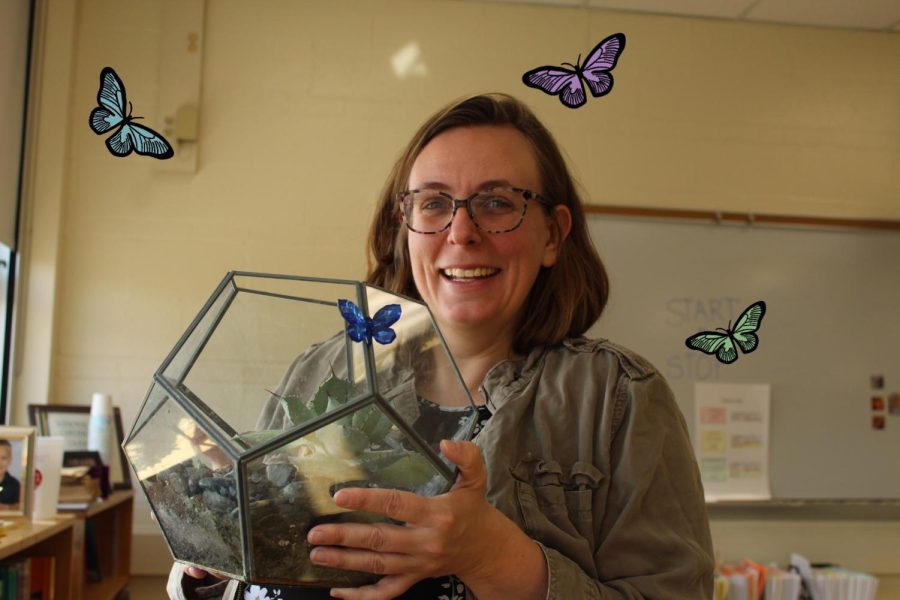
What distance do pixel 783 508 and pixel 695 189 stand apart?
1.31 meters

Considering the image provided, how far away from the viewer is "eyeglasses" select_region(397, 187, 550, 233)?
103 centimetres

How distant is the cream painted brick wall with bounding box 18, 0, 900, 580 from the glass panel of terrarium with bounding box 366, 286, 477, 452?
2.24 metres

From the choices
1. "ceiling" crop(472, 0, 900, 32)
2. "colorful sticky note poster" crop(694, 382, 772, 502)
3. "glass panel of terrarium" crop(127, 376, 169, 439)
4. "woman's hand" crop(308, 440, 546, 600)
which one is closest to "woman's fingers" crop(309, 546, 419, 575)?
"woman's hand" crop(308, 440, 546, 600)

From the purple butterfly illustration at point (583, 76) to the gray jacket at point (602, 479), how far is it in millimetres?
347

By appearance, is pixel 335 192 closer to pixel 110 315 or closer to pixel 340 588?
pixel 110 315

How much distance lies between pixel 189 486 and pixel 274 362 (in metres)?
0.14

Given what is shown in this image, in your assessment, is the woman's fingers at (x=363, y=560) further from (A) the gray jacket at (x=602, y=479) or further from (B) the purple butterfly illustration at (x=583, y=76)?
(B) the purple butterfly illustration at (x=583, y=76)

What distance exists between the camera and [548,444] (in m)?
0.97

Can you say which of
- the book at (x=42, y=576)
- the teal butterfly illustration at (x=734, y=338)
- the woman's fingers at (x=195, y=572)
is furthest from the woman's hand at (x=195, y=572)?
Answer: the book at (x=42, y=576)

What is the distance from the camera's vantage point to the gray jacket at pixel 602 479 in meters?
0.89

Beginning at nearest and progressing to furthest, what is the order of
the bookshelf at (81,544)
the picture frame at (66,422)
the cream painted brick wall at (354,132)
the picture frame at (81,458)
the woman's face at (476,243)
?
the woman's face at (476,243)
the bookshelf at (81,544)
the picture frame at (81,458)
the picture frame at (66,422)
the cream painted brick wall at (354,132)

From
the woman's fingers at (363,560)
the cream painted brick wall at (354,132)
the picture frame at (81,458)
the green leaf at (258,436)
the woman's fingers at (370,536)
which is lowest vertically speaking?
the picture frame at (81,458)

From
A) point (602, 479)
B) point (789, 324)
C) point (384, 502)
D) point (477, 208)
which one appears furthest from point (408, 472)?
point (789, 324)

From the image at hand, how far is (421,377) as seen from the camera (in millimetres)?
779
